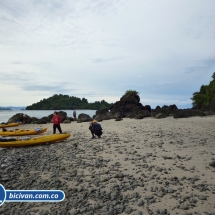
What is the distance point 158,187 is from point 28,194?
3.47m

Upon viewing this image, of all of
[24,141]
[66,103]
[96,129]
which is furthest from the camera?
[66,103]

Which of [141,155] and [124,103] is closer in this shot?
[141,155]

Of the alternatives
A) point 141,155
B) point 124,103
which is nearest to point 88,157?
point 141,155

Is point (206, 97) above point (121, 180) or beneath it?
above

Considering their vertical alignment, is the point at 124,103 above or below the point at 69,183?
above

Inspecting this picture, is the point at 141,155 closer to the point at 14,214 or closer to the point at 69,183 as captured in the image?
the point at 69,183

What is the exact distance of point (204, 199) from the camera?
4.96m

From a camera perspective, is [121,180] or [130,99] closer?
[121,180]

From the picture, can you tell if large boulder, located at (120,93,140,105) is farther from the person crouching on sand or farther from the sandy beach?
the sandy beach

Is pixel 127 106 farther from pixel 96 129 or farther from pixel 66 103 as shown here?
pixel 66 103

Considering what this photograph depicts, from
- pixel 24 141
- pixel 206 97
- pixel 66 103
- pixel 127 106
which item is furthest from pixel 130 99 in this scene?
pixel 66 103

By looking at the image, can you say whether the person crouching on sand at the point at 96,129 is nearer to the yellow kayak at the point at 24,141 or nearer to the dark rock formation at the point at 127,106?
the yellow kayak at the point at 24,141

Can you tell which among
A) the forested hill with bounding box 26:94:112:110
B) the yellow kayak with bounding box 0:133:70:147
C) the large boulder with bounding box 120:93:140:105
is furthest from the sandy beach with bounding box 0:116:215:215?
the forested hill with bounding box 26:94:112:110

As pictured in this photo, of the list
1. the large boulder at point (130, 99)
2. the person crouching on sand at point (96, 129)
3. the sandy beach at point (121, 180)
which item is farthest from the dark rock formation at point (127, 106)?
the sandy beach at point (121, 180)
